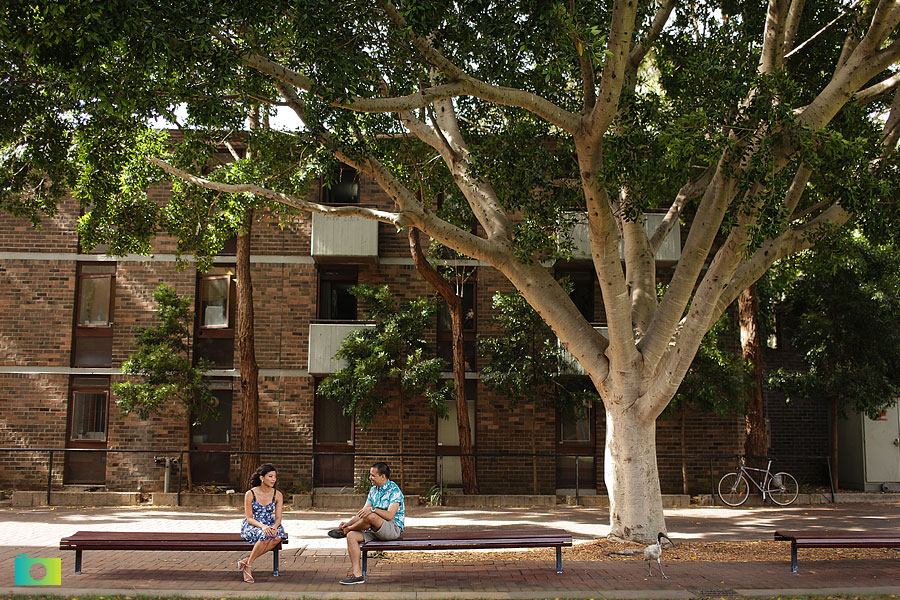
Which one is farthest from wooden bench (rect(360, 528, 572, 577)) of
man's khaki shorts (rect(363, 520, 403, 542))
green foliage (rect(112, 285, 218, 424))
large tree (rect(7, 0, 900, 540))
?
green foliage (rect(112, 285, 218, 424))

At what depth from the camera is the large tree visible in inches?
342

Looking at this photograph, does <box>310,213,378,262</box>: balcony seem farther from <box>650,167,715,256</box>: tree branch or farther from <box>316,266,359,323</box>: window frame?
<box>650,167,715,256</box>: tree branch

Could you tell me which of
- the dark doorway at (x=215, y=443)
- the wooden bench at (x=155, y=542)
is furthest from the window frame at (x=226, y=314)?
the wooden bench at (x=155, y=542)

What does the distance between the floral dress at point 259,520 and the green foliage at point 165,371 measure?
30.2ft

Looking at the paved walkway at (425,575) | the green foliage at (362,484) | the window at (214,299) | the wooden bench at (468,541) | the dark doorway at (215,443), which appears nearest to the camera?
the paved walkway at (425,575)

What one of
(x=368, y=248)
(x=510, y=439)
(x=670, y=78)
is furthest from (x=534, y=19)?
(x=510, y=439)

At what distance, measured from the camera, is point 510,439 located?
19469 millimetres

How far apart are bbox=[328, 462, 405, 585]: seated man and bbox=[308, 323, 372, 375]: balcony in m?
9.85

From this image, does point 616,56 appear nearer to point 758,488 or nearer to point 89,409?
point 758,488

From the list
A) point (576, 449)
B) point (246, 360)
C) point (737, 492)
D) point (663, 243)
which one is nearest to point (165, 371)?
point (246, 360)

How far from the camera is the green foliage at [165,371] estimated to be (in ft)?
56.3

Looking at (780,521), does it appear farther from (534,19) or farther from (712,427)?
(534,19)

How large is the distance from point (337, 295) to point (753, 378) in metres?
10.3

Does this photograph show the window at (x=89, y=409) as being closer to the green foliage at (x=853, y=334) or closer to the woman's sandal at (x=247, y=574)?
the woman's sandal at (x=247, y=574)
